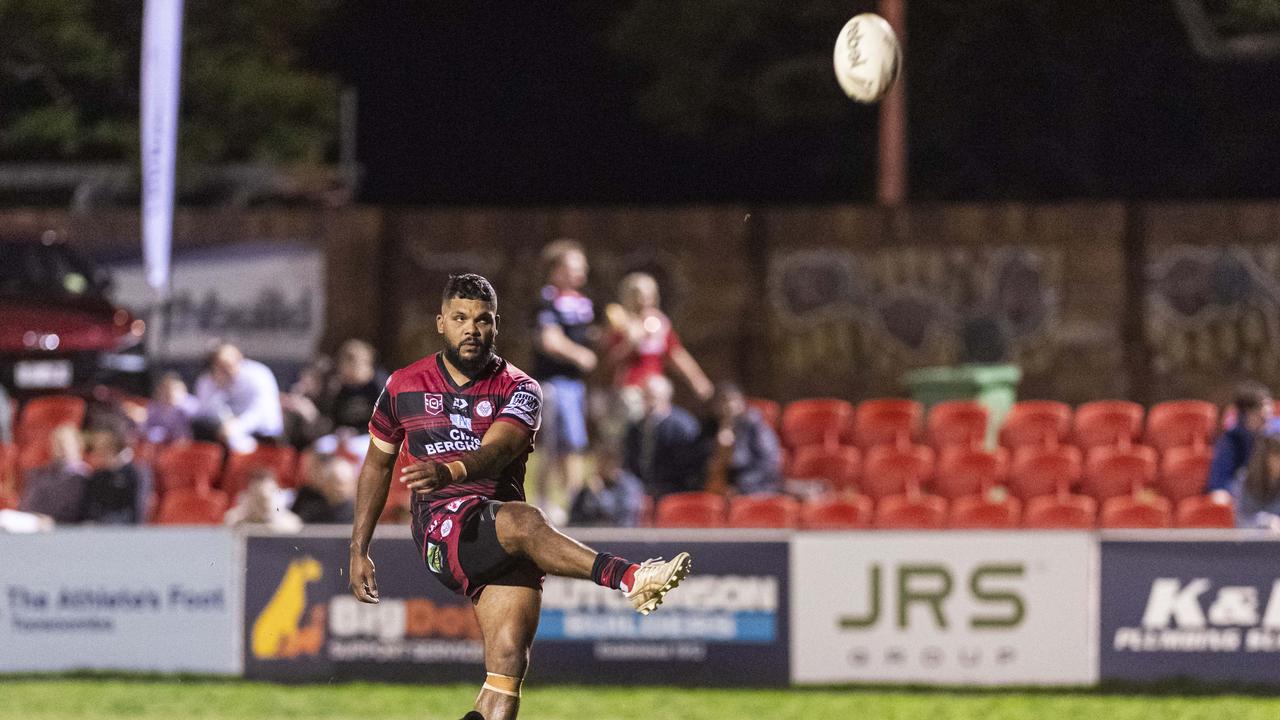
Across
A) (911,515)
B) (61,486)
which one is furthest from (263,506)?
(911,515)

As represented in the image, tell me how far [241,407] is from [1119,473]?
6.96m

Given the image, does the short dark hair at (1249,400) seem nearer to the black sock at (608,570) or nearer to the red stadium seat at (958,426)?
the red stadium seat at (958,426)

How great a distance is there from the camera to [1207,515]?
13641 millimetres

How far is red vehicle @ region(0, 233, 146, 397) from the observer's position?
1805 centimetres

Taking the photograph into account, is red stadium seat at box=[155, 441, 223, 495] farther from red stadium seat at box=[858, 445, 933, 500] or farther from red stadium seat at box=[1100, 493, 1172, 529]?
red stadium seat at box=[1100, 493, 1172, 529]

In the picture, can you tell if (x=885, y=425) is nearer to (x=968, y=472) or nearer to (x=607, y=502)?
(x=968, y=472)

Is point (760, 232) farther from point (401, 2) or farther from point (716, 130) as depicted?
point (401, 2)

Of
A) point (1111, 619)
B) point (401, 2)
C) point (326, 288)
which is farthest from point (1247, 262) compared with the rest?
point (401, 2)

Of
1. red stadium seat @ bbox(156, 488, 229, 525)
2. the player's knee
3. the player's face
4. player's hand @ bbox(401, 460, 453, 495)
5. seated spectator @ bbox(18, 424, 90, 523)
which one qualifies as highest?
the player's face

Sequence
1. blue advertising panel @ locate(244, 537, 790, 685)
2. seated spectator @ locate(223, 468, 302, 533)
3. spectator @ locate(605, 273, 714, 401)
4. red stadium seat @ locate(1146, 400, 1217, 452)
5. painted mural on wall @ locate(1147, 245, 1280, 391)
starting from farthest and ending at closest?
painted mural on wall @ locate(1147, 245, 1280, 391), red stadium seat @ locate(1146, 400, 1217, 452), spectator @ locate(605, 273, 714, 401), seated spectator @ locate(223, 468, 302, 533), blue advertising panel @ locate(244, 537, 790, 685)

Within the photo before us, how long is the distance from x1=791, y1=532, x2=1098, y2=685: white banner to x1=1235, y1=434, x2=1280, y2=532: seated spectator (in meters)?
1.54

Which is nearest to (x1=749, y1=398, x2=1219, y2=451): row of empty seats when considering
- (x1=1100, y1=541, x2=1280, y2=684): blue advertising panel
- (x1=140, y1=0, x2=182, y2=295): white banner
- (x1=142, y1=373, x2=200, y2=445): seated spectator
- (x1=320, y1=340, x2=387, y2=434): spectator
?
(x1=320, y1=340, x2=387, y2=434): spectator

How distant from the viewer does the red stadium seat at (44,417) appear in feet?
56.5

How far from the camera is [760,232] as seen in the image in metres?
20.0
